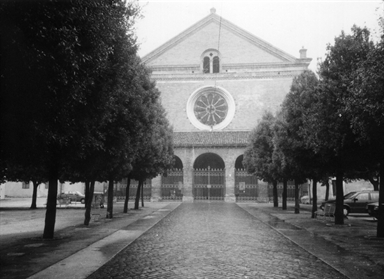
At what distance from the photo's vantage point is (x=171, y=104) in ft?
159

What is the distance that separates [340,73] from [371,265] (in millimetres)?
8051

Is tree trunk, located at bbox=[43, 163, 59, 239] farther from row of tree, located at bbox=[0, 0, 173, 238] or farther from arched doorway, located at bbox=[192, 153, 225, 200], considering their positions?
arched doorway, located at bbox=[192, 153, 225, 200]

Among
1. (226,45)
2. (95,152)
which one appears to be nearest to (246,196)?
(226,45)

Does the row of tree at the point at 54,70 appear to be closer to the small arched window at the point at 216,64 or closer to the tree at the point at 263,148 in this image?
the tree at the point at 263,148

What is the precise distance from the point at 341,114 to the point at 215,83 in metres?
33.4

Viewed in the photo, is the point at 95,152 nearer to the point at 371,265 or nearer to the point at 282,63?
the point at 371,265

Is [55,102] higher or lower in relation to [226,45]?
lower

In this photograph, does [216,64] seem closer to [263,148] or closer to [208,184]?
[208,184]

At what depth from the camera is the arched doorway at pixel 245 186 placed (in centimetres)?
4400

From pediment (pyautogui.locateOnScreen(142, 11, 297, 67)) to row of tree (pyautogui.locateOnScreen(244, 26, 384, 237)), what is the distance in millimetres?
24816

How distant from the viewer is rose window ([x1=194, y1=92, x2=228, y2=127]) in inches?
1886

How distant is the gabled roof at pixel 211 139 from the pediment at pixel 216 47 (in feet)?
26.7

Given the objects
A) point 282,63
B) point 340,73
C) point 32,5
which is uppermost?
point 282,63

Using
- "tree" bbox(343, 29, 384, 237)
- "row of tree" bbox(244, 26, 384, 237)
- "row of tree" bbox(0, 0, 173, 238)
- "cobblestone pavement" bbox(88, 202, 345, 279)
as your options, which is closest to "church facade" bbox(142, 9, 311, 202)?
"row of tree" bbox(244, 26, 384, 237)
